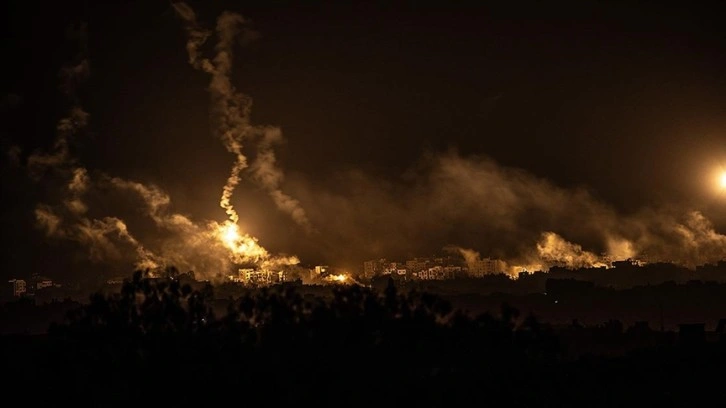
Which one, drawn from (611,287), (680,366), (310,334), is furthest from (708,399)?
(611,287)

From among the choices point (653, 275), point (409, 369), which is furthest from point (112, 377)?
point (653, 275)

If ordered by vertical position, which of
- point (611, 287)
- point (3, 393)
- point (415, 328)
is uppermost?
point (611, 287)

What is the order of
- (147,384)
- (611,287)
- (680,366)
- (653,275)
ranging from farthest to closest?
(653,275) → (611,287) → (680,366) → (147,384)

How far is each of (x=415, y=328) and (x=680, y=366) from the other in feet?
82.0

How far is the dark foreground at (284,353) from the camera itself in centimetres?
4622

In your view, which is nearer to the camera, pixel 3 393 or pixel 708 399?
pixel 3 393

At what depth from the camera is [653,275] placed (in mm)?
188250

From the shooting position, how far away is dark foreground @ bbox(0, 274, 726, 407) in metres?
46.2

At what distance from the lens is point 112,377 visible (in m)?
47.8

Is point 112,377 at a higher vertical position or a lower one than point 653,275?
lower

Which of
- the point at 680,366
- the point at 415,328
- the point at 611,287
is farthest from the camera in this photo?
the point at 611,287

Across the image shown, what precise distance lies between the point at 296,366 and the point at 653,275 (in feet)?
500

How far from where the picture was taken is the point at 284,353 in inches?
1865

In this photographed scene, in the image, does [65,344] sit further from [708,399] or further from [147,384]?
[708,399]
